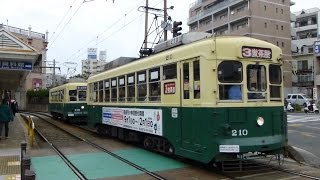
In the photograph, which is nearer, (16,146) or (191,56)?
(191,56)

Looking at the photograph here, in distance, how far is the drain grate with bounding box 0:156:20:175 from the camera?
34.7 ft

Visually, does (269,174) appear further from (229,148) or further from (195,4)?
(195,4)

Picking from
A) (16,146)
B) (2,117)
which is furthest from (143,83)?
(2,117)

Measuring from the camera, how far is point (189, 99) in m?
10.4

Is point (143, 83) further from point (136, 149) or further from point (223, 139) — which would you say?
point (223, 139)

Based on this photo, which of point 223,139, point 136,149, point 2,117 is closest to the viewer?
point 223,139

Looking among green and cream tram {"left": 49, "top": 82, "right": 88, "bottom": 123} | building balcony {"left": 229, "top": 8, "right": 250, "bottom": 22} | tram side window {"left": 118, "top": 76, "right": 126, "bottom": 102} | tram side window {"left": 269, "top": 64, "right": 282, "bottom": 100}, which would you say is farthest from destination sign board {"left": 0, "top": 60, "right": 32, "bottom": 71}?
building balcony {"left": 229, "top": 8, "right": 250, "bottom": 22}

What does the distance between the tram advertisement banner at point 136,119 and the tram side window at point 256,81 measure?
294cm

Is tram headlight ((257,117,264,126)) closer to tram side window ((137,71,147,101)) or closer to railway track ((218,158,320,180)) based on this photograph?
railway track ((218,158,320,180))

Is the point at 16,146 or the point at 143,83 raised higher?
the point at 143,83

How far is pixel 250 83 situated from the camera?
10.0 m

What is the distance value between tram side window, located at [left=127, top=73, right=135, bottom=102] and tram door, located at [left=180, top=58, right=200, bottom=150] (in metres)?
3.70

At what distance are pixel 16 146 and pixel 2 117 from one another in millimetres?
2381

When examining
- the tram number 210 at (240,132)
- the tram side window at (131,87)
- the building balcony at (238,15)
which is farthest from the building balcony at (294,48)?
the tram number 210 at (240,132)
